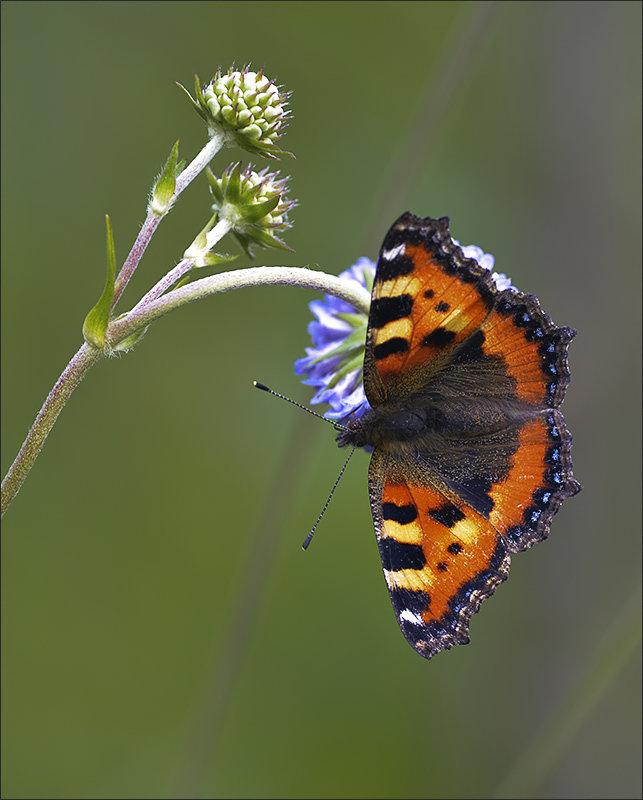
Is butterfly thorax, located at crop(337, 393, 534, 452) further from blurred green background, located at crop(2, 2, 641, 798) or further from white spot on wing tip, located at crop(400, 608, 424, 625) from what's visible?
blurred green background, located at crop(2, 2, 641, 798)

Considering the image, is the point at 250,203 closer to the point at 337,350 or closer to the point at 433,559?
the point at 337,350

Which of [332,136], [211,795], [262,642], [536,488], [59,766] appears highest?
[332,136]

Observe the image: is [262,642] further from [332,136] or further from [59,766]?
[332,136]

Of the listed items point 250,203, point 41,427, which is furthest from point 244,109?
point 41,427

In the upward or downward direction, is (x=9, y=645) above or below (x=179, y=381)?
below

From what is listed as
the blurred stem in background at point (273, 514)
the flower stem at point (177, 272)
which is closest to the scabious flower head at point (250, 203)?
the flower stem at point (177, 272)

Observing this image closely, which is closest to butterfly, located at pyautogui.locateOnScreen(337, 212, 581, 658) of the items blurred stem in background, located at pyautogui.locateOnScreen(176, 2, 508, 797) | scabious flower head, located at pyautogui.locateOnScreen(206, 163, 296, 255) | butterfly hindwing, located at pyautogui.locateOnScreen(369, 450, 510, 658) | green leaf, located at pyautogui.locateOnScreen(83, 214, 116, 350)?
butterfly hindwing, located at pyautogui.locateOnScreen(369, 450, 510, 658)

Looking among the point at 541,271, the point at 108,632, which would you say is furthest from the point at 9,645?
the point at 541,271

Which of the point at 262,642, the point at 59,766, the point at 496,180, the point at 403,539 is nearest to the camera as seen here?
the point at 403,539
